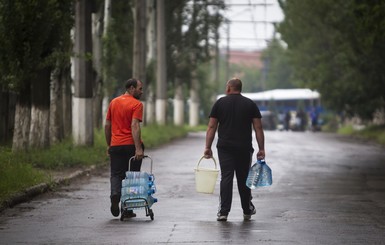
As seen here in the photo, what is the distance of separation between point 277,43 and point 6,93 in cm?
10402

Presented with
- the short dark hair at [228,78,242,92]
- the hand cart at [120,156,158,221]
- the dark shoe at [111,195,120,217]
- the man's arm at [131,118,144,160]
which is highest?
the short dark hair at [228,78,242,92]

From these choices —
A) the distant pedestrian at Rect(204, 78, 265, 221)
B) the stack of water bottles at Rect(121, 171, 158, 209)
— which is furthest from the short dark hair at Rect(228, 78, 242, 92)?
the stack of water bottles at Rect(121, 171, 158, 209)

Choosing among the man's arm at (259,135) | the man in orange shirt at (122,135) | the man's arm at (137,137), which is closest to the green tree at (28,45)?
the man in orange shirt at (122,135)

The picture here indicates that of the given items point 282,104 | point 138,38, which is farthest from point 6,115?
point 282,104

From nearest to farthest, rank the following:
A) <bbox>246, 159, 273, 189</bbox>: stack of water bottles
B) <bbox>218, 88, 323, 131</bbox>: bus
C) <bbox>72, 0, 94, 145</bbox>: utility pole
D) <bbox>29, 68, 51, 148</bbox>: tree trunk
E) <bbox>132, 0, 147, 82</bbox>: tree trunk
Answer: <bbox>246, 159, 273, 189</bbox>: stack of water bottles, <bbox>29, 68, 51, 148</bbox>: tree trunk, <bbox>72, 0, 94, 145</bbox>: utility pole, <bbox>132, 0, 147, 82</bbox>: tree trunk, <bbox>218, 88, 323, 131</bbox>: bus

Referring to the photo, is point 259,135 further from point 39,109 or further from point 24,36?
point 39,109

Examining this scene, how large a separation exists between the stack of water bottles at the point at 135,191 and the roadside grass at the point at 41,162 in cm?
222

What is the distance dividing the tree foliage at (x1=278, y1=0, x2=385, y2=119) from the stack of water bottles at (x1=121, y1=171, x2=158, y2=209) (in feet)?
51.8

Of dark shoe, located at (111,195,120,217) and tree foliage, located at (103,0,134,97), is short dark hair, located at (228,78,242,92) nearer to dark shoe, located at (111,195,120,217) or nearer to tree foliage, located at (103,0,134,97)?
dark shoe, located at (111,195,120,217)

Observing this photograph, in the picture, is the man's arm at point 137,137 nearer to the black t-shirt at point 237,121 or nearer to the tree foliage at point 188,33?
the black t-shirt at point 237,121

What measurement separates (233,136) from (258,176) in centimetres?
58

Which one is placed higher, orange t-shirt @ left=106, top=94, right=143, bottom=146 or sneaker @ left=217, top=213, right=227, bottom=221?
orange t-shirt @ left=106, top=94, right=143, bottom=146

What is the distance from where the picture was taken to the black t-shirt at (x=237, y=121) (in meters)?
14.2

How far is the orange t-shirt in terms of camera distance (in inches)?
566
